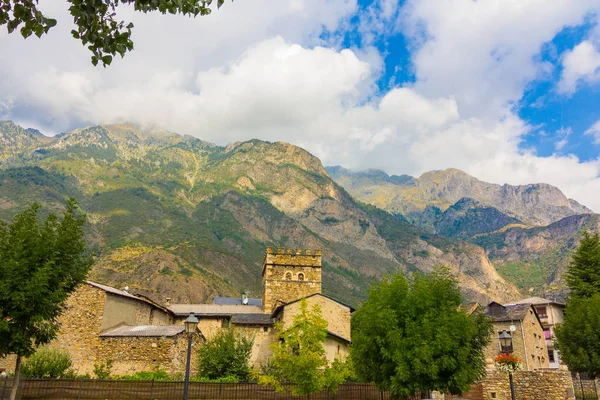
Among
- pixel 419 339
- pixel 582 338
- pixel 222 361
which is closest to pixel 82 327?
pixel 222 361

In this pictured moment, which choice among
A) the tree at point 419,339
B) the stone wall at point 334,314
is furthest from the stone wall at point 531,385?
the stone wall at point 334,314

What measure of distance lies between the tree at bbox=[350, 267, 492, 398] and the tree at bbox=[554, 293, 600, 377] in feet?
45.6

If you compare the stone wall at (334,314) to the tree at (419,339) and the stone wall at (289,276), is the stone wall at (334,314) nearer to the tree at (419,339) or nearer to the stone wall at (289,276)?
the stone wall at (289,276)

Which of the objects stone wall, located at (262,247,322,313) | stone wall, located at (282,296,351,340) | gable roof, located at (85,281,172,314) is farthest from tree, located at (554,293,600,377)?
gable roof, located at (85,281,172,314)

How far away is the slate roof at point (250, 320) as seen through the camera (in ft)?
151

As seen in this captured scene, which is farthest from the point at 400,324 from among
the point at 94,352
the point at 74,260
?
the point at 94,352

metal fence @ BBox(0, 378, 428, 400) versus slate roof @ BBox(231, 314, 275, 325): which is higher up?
slate roof @ BBox(231, 314, 275, 325)

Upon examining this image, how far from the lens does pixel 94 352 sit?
34.0 metres

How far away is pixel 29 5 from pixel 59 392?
842 inches

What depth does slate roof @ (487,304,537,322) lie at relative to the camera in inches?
1861

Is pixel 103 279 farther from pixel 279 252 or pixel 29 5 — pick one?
pixel 29 5

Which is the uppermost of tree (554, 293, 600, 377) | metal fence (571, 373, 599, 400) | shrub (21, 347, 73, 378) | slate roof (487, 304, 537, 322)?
slate roof (487, 304, 537, 322)

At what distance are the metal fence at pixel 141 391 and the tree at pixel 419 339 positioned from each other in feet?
14.3

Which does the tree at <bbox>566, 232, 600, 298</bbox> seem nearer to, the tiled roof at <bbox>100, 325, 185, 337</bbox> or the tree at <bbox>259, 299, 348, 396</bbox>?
the tree at <bbox>259, 299, 348, 396</bbox>
